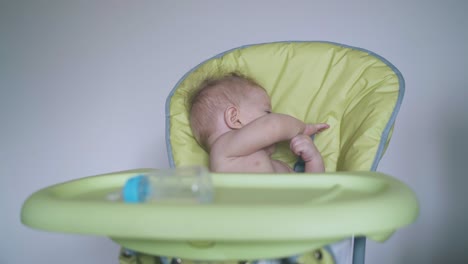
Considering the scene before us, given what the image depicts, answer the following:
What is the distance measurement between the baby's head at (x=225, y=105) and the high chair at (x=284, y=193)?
34 mm

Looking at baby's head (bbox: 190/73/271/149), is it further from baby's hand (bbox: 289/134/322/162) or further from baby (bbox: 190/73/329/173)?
baby's hand (bbox: 289/134/322/162)

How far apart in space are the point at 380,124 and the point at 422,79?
2.07ft

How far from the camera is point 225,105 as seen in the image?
0.97 m

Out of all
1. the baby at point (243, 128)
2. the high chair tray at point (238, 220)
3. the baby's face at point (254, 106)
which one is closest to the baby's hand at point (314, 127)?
the baby at point (243, 128)

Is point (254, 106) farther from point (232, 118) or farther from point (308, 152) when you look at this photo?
point (308, 152)

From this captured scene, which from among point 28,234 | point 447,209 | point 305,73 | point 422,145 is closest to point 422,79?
point 422,145

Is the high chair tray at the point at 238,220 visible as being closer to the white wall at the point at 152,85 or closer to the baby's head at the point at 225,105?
the baby's head at the point at 225,105

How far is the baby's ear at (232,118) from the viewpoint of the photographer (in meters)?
0.96

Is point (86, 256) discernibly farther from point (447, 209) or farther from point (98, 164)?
point (447, 209)

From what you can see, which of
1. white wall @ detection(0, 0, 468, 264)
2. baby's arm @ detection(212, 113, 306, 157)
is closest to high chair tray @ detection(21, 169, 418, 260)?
baby's arm @ detection(212, 113, 306, 157)

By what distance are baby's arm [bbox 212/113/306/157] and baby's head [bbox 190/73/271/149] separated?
9 centimetres

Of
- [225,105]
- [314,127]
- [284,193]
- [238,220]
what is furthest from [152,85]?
[238,220]

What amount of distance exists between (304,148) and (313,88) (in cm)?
20

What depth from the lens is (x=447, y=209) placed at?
135 cm
